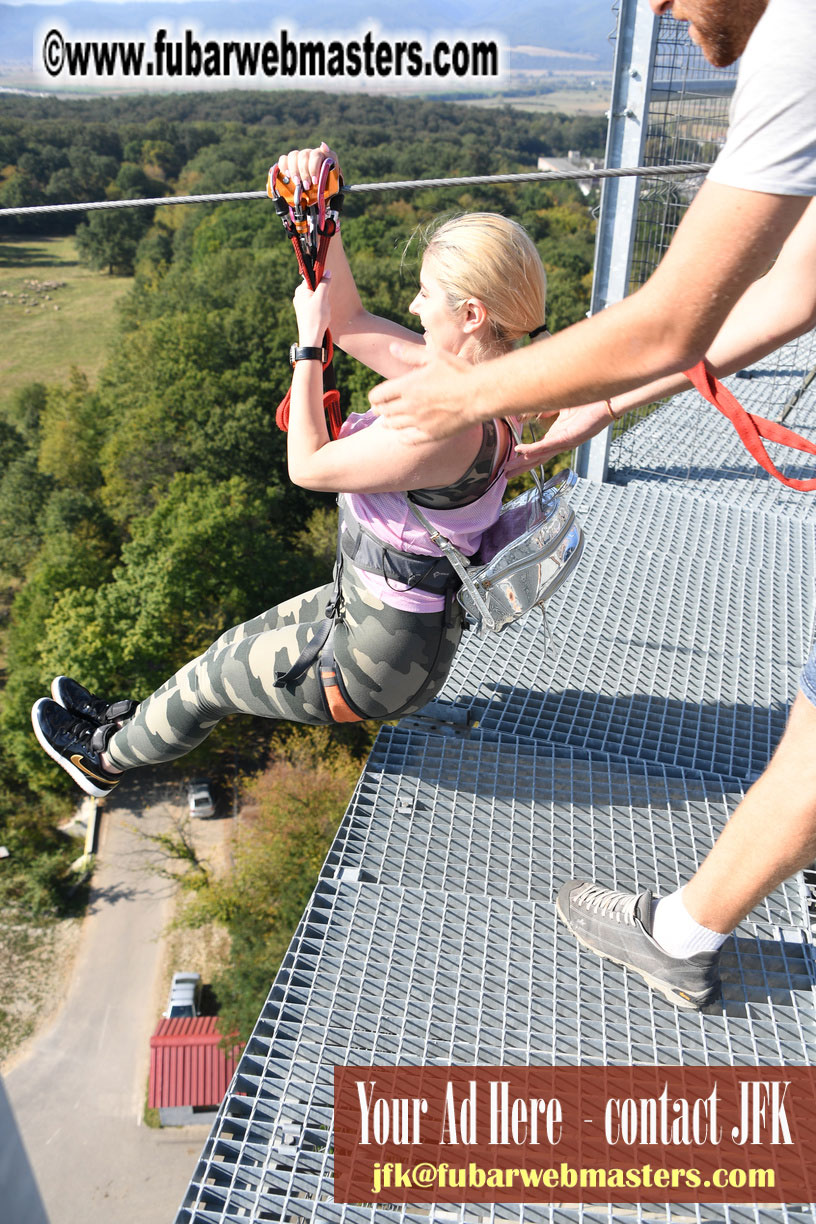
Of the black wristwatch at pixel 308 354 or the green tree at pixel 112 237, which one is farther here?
the green tree at pixel 112 237

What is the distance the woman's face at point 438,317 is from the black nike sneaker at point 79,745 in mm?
2591

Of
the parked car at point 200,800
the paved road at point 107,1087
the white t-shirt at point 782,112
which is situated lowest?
the paved road at point 107,1087

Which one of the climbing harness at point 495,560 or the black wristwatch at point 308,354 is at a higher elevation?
the black wristwatch at point 308,354

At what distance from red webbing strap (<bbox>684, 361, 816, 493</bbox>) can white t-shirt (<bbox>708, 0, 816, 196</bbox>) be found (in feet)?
2.22

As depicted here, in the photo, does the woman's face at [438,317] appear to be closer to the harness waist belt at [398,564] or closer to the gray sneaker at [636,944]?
the harness waist belt at [398,564]

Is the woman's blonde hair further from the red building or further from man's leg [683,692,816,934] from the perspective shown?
the red building

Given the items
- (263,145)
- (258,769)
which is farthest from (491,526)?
(263,145)

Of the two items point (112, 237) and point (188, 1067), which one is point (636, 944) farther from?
point (112, 237)

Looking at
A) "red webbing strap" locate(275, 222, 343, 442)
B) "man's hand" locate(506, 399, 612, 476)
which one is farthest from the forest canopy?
"man's hand" locate(506, 399, 612, 476)

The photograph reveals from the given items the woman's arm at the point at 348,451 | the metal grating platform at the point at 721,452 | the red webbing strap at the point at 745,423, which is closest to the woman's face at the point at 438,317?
the woman's arm at the point at 348,451

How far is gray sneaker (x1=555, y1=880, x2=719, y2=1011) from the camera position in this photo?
10.7ft

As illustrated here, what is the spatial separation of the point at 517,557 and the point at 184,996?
52.5 feet

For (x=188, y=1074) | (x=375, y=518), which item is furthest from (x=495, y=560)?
(x=188, y=1074)

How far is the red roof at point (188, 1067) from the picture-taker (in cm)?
1488
